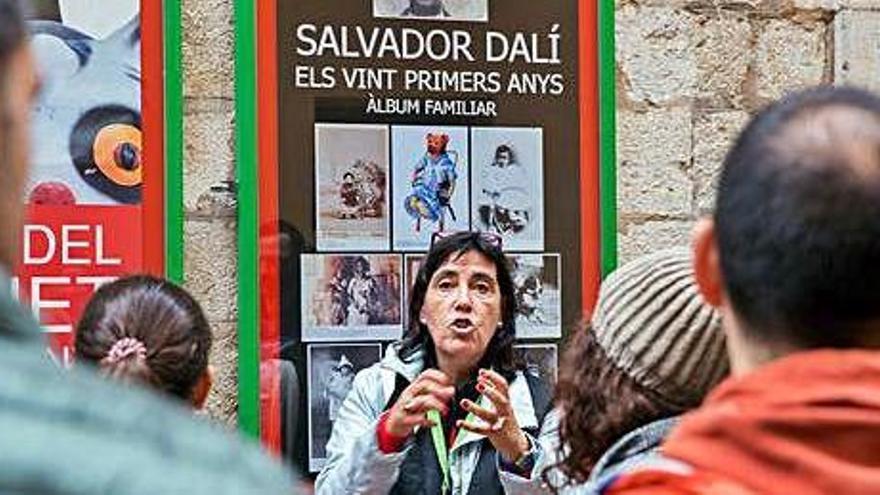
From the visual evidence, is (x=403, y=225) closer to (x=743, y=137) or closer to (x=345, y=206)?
(x=345, y=206)

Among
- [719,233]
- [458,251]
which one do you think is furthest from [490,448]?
[719,233]

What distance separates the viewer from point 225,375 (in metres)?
5.17

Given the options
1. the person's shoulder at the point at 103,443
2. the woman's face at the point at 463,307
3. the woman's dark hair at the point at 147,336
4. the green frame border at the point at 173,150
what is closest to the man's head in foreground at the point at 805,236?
the person's shoulder at the point at 103,443

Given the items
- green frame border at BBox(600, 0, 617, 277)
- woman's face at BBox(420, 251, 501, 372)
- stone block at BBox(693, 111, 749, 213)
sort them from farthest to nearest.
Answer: stone block at BBox(693, 111, 749, 213) < green frame border at BBox(600, 0, 617, 277) < woman's face at BBox(420, 251, 501, 372)

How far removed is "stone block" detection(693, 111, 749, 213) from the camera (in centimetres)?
577

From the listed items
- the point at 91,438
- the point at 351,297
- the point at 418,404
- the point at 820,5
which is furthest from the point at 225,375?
the point at 91,438

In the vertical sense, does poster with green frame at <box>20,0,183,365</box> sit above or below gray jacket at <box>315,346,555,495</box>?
above

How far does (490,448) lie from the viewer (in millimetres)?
4359

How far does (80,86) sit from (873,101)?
11.5 feet

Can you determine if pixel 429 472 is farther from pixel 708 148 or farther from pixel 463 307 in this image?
pixel 708 148

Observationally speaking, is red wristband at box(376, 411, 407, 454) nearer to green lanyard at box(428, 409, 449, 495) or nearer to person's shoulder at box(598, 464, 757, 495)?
green lanyard at box(428, 409, 449, 495)

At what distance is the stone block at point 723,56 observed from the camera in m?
5.80

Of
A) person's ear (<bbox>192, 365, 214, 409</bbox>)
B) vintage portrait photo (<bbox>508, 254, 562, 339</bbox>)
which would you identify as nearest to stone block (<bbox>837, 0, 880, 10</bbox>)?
vintage portrait photo (<bbox>508, 254, 562, 339</bbox>)

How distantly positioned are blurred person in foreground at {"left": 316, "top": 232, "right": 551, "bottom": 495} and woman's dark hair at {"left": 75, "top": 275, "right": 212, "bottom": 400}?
953mm
